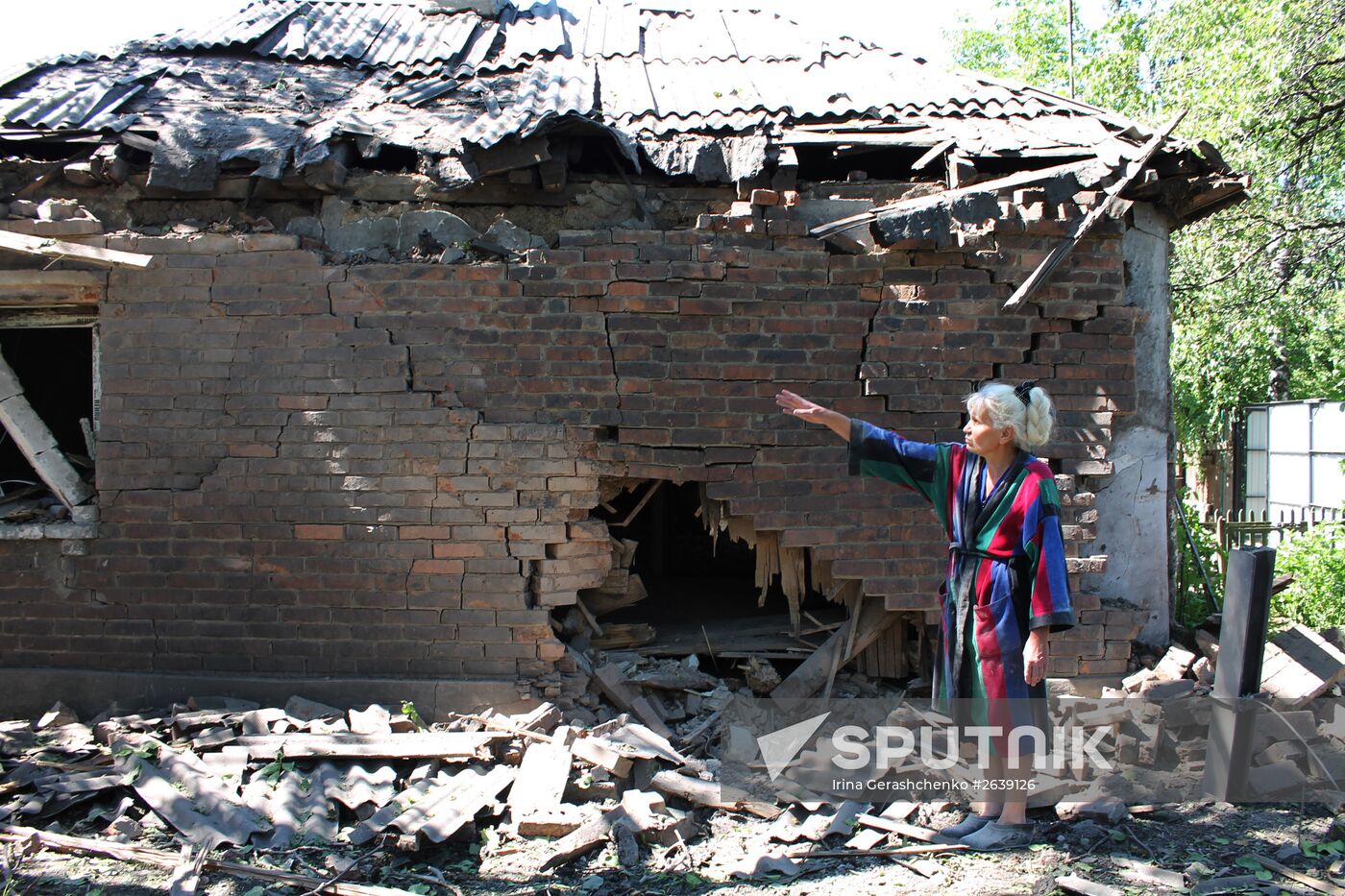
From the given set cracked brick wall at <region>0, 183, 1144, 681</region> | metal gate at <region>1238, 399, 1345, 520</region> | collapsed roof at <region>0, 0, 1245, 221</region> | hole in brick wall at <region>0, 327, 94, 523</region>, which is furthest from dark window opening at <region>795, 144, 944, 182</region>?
metal gate at <region>1238, 399, 1345, 520</region>

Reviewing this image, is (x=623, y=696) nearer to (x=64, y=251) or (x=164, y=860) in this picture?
(x=164, y=860)

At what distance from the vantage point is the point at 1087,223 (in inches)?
174

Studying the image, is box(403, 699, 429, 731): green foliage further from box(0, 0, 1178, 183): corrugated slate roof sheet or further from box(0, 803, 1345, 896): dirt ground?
box(0, 0, 1178, 183): corrugated slate roof sheet

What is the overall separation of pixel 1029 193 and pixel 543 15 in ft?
12.8

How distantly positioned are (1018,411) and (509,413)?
2443 mm

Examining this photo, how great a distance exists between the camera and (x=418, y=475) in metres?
4.48

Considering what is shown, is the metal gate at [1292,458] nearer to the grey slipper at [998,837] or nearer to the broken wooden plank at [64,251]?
the grey slipper at [998,837]

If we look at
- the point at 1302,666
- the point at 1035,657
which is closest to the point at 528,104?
the point at 1035,657

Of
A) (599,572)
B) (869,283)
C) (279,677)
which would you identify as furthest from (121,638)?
(869,283)

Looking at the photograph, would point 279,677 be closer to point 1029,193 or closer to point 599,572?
point 599,572

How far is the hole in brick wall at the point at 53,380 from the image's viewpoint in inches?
224

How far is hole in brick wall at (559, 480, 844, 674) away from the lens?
4902 millimetres

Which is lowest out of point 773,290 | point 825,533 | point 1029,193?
point 825,533

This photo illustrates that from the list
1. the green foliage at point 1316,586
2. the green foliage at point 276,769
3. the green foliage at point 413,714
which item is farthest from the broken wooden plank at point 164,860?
the green foliage at point 1316,586
